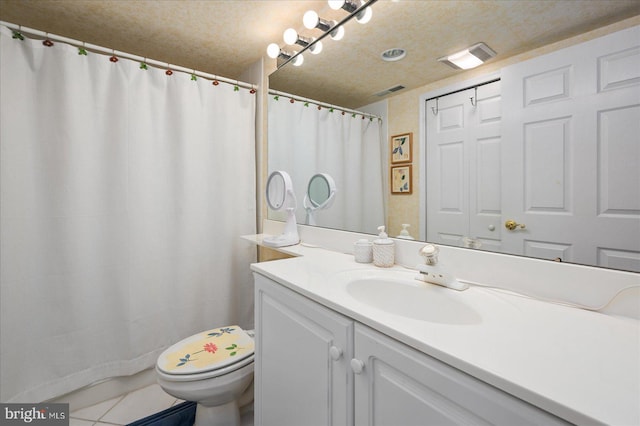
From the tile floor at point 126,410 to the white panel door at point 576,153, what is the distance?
62.3 inches

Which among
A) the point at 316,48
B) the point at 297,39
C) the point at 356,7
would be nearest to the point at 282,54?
the point at 297,39

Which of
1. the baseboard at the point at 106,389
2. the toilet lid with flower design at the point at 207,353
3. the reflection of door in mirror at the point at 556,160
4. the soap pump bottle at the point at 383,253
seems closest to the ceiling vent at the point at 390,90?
the reflection of door in mirror at the point at 556,160

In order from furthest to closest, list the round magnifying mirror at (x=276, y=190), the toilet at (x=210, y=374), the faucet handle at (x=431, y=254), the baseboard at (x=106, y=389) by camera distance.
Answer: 1. the round magnifying mirror at (x=276, y=190)
2. the baseboard at (x=106, y=389)
3. the toilet at (x=210, y=374)
4. the faucet handle at (x=431, y=254)

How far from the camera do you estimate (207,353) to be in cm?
133

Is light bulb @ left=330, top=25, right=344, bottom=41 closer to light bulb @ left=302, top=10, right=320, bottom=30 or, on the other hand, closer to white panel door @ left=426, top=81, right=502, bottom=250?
light bulb @ left=302, top=10, right=320, bottom=30

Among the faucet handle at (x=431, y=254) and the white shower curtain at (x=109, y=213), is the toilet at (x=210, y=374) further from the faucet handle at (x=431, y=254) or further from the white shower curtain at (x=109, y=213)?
the faucet handle at (x=431, y=254)

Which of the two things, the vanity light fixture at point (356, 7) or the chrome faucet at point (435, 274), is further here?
the vanity light fixture at point (356, 7)

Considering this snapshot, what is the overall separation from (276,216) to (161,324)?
979mm

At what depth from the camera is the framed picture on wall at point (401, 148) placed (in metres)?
1.20

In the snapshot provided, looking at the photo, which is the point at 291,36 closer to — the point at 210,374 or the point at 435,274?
the point at 435,274

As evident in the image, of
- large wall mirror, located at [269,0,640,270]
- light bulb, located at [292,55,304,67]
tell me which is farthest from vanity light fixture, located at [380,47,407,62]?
light bulb, located at [292,55,304,67]

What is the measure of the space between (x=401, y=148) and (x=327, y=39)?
80cm

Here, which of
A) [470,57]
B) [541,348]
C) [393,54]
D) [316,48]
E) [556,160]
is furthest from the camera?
[316,48]

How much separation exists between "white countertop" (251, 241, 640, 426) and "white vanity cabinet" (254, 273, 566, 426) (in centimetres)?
3
